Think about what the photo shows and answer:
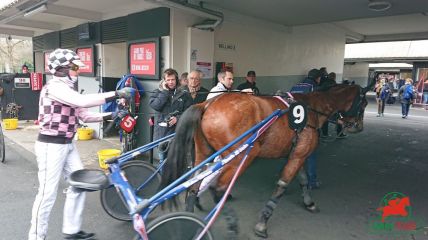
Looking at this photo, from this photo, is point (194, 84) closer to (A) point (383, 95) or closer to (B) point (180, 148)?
(B) point (180, 148)

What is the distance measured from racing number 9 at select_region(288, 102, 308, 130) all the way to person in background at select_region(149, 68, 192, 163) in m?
1.48

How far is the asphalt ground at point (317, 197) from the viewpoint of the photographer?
11.1 feet

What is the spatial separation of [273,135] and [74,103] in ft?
6.40

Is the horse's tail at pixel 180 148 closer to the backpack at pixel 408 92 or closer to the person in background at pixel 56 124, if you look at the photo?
the person in background at pixel 56 124

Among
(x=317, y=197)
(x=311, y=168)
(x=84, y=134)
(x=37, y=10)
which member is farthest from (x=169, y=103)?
(x=84, y=134)

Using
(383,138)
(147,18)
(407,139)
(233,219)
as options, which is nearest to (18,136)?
(147,18)

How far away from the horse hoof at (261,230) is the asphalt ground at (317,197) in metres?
0.07

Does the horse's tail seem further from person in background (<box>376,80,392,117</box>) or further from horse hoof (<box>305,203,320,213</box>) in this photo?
person in background (<box>376,80,392,117</box>)

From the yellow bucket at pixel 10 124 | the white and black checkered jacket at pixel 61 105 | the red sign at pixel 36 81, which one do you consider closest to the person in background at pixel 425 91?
the red sign at pixel 36 81

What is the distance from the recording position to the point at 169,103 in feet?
14.5

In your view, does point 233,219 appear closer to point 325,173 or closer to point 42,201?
point 42,201

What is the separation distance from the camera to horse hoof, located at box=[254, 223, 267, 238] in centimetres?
326

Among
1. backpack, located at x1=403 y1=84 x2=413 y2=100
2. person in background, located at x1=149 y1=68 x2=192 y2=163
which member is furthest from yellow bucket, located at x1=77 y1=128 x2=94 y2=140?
backpack, located at x1=403 y1=84 x2=413 y2=100

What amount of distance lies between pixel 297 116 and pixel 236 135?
29.2 inches
